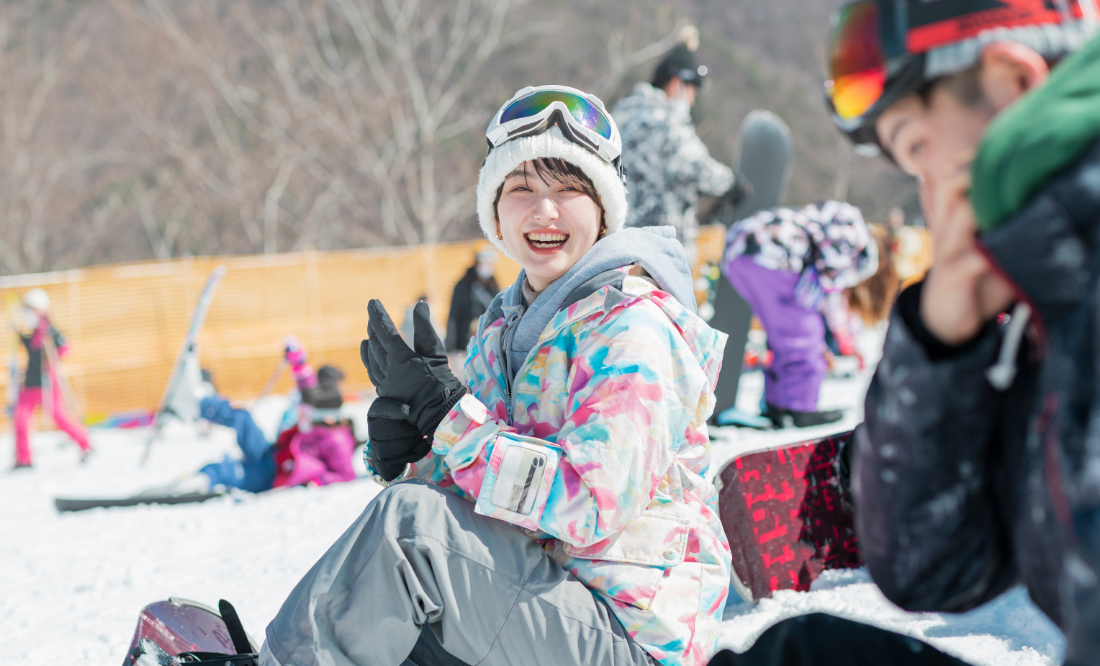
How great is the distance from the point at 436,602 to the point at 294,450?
402 cm

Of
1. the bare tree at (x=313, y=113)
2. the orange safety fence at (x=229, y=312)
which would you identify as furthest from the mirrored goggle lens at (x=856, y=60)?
the bare tree at (x=313, y=113)

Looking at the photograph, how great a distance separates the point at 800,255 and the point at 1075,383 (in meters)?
4.11

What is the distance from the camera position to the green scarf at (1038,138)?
0.65m

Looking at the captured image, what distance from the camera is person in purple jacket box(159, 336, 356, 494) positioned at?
16.5 feet

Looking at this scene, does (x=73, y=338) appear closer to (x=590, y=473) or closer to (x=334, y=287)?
(x=334, y=287)

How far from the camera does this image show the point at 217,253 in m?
22.7

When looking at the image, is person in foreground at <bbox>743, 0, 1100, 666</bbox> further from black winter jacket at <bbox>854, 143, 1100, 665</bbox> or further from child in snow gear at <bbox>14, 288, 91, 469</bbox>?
child in snow gear at <bbox>14, 288, 91, 469</bbox>

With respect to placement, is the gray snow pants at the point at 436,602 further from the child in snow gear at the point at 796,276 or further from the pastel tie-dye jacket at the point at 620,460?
the child in snow gear at the point at 796,276

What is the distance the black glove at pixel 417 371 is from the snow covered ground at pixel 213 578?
2.79 feet

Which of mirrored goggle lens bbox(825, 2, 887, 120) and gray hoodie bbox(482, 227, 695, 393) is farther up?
mirrored goggle lens bbox(825, 2, 887, 120)

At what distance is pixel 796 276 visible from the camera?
15.0 ft

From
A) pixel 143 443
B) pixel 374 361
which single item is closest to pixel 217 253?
pixel 143 443

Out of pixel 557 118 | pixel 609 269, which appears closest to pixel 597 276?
pixel 609 269

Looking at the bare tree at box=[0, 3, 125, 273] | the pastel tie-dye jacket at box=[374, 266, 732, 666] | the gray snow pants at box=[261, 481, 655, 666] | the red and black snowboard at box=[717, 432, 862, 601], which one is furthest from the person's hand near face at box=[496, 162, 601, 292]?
the bare tree at box=[0, 3, 125, 273]
